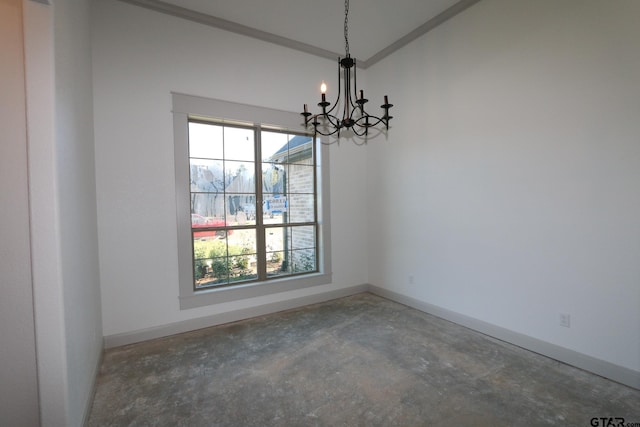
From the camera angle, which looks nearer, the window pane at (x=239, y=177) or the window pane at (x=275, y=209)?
the window pane at (x=239, y=177)

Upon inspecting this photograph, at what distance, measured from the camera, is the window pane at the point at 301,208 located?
397 cm

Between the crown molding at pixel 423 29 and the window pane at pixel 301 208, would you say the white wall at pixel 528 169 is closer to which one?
the crown molding at pixel 423 29

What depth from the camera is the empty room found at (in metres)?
1.55

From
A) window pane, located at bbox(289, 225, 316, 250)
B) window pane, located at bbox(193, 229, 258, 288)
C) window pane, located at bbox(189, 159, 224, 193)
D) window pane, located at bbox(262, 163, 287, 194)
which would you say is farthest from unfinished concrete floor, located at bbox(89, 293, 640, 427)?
window pane, located at bbox(262, 163, 287, 194)

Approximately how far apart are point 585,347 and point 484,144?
1963 mm

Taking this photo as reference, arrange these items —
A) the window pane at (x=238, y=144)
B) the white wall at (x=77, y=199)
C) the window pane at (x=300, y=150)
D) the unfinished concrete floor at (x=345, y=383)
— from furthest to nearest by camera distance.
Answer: the window pane at (x=300, y=150) → the window pane at (x=238, y=144) → the unfinished concrete floor at (x=345, y=383) → the white wall at (x=77, y=199)

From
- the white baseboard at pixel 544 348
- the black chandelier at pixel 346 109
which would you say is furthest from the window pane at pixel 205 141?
the white baseboard at pixel 544 348

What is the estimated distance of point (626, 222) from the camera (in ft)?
6.86

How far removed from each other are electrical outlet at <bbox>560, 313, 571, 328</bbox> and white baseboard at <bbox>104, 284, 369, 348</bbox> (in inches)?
97.1

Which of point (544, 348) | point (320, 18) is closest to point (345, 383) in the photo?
point (544, 348)

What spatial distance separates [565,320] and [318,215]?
2.85 metres

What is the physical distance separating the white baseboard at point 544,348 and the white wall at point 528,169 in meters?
0.05

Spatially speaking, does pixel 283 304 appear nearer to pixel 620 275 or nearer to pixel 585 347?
pixel 585 347

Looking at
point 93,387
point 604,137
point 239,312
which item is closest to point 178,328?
point 239,312
